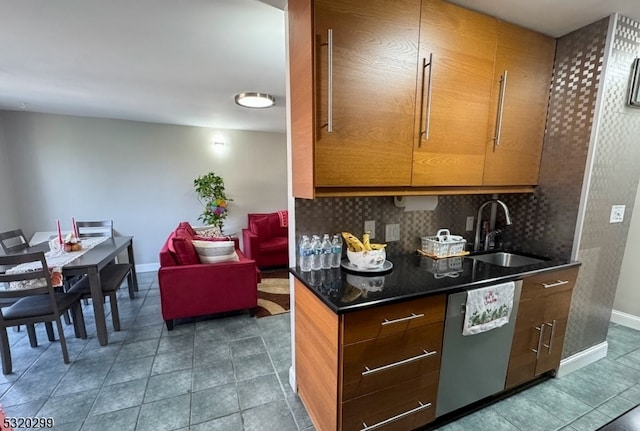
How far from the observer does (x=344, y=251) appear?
5.75ft

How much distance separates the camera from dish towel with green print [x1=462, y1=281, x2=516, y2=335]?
1.39 metres

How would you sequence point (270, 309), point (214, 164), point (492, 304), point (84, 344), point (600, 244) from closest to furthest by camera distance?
point (492, 304), point (600, 244), point (84, 344), point (270, 309), point (214, 164)

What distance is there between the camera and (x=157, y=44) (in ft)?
5.86

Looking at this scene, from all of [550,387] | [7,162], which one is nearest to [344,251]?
[550,387]

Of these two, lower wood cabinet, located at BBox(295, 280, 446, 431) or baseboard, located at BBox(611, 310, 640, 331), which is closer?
lower wood cabinet, located at BBox(295, 280, 446, 431)

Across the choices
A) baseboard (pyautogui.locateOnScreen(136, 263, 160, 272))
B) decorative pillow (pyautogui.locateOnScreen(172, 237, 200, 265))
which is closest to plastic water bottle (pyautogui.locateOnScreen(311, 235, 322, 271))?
decorative pillow (pyautogui.locateOnScreen(172, 237, 200, 265))

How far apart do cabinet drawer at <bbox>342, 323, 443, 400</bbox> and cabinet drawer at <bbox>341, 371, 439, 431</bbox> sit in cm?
5

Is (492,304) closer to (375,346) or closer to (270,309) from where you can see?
(375,346)

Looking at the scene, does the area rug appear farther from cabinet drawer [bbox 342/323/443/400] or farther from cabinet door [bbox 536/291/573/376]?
cabinet door [bbox 536/291/573/376]

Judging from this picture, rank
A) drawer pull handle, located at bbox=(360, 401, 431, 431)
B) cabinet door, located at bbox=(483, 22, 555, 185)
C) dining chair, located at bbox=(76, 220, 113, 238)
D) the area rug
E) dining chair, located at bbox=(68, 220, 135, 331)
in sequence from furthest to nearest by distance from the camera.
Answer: dining chair, located at bbox=(76, 220, 113, 238) < the area rug < dining chair, located at bbox=(68, 220, 135, 331) < cabinet door, located at bbox=(483, 22, 555, 185) < drawer pull handle, located at bbox=(360, 401, 431, 431)

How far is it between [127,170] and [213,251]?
253 centimetres

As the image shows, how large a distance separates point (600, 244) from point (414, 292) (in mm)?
1682

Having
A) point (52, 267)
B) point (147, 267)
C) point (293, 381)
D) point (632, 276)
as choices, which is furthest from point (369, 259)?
point (147, 267)

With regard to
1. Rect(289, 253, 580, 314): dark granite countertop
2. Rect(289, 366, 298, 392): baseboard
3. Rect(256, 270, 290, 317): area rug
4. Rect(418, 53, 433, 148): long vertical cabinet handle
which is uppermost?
Rect(418, 53, 433, 148): long vertical cabinet handle
